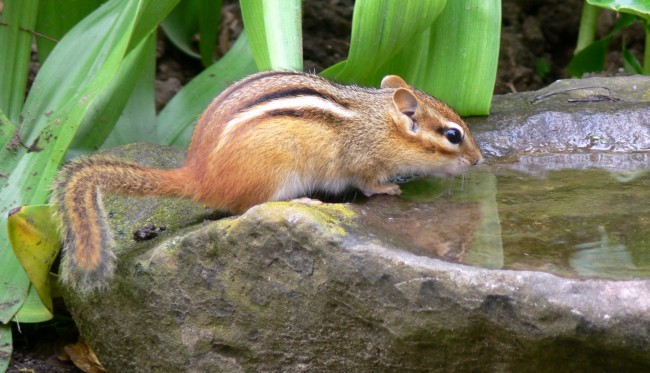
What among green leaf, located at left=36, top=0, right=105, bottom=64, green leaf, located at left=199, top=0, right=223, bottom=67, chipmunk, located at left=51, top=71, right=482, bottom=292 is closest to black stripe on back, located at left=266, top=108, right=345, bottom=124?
chipmunk, located at left=51, top=71, right=482, bottom=292

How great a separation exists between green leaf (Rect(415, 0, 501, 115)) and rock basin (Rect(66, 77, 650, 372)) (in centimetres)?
82

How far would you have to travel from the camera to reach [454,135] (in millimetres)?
4172

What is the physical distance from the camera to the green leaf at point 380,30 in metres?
4.36

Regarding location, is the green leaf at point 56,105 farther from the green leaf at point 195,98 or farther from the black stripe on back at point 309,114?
the black stripe on back at point 309,114

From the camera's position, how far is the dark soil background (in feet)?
24.2

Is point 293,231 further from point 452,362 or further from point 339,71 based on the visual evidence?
point 339,71

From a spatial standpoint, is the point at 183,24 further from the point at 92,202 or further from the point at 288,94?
the point at 92,202

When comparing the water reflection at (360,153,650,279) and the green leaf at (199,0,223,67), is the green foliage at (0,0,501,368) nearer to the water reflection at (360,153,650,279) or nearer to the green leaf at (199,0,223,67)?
the water reflection at (360,153,650,279)

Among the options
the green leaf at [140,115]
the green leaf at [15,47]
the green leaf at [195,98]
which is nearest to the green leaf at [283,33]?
the green leaf at [195,98]

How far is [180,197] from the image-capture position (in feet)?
12.6

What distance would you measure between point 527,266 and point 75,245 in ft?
5.42

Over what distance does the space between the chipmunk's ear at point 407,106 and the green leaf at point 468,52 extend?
2.55ft

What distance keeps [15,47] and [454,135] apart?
263 centimetres

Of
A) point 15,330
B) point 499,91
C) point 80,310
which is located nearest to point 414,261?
point 80,310
